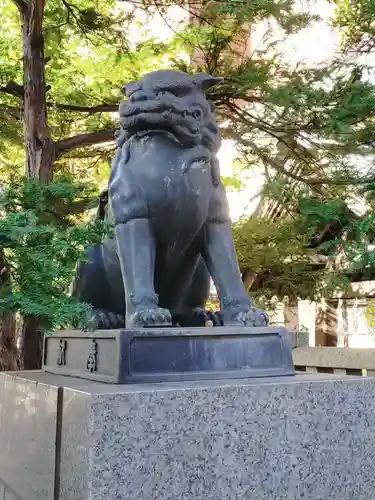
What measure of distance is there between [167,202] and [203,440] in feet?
3.11

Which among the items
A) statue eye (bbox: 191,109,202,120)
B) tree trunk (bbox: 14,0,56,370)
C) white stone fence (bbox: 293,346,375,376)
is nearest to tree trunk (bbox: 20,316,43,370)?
tree trunk (bbox: 14,0,56,370)

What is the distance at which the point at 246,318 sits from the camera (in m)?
2.27

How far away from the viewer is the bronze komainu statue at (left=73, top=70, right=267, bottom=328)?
2270 millimetres

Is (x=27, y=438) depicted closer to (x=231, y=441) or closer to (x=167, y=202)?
(x=231, y=441)

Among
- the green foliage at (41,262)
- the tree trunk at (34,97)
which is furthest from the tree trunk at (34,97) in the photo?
the green foliage at (41,262)

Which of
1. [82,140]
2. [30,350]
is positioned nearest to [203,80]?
[30,350]

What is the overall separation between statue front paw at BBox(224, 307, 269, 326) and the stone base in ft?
0.86

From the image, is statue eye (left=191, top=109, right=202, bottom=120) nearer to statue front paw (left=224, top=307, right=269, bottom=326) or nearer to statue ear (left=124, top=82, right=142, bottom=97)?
statue ear (left=124, top=82, right=142, bottom=97)

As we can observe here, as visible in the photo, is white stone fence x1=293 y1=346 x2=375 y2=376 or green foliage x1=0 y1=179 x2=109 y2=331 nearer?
green foliage x1=0 y1=179 x2=109 y2=331

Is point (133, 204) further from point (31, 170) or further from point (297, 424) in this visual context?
point (31, 170)

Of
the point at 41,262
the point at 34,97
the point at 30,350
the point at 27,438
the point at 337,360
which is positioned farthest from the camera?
the point at 337,360

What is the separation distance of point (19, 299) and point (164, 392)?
1.91 ft

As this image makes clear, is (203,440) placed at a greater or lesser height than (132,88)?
lesser

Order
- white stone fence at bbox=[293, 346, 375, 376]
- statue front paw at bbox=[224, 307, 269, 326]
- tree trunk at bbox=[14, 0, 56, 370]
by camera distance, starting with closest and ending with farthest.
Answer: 1. statue front paw at bbox=[224, 307, 269, 326]
2. white stone fence at bbox=[293, 346, 375, 376]
3. tree trunk at bbox=[14, 0, 56, 370]
